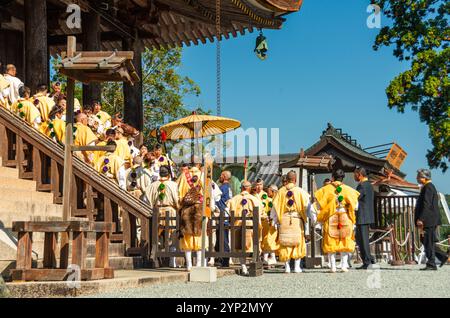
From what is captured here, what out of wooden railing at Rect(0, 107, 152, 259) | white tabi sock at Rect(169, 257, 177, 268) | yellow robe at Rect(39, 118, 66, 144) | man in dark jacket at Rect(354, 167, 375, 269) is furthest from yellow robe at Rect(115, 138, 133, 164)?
man in dark jacket at Rect(354, 167, 375, 269)

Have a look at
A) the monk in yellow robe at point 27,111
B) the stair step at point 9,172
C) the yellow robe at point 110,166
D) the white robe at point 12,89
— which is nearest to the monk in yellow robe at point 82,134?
the yellow robe at point 110,166

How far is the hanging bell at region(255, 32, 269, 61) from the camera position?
14133 millimetres

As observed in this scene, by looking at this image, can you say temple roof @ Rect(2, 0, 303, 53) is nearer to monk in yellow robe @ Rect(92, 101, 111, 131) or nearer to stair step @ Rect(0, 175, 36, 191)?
monk in yellow robe @ Rect(92, 101, 111, 131)

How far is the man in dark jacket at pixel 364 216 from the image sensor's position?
11.4 meters

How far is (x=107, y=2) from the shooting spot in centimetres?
1410

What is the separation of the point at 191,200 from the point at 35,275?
336 cm

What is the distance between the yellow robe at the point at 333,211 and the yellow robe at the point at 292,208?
0.29 meters

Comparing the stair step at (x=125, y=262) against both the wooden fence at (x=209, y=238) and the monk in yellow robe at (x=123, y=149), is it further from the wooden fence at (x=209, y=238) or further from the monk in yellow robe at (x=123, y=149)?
the monk in yellow robe at (x=123, y=149)

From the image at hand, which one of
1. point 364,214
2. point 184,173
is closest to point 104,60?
point 184,173

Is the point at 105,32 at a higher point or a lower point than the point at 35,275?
higher

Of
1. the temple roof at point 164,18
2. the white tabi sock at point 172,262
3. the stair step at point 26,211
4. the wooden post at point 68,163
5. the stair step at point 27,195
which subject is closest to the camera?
the wooden post at point 68,163

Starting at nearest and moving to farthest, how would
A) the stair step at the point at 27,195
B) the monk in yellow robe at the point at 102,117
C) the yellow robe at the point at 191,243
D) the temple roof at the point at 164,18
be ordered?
1. the stair step at the point at 27,195
2. the yellow robe at the point at 191,243
3. the monk in yellow robe at the point at 102,117
4. the temple roof at the point at 164,18

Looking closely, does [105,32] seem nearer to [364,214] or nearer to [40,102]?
[40,102]
